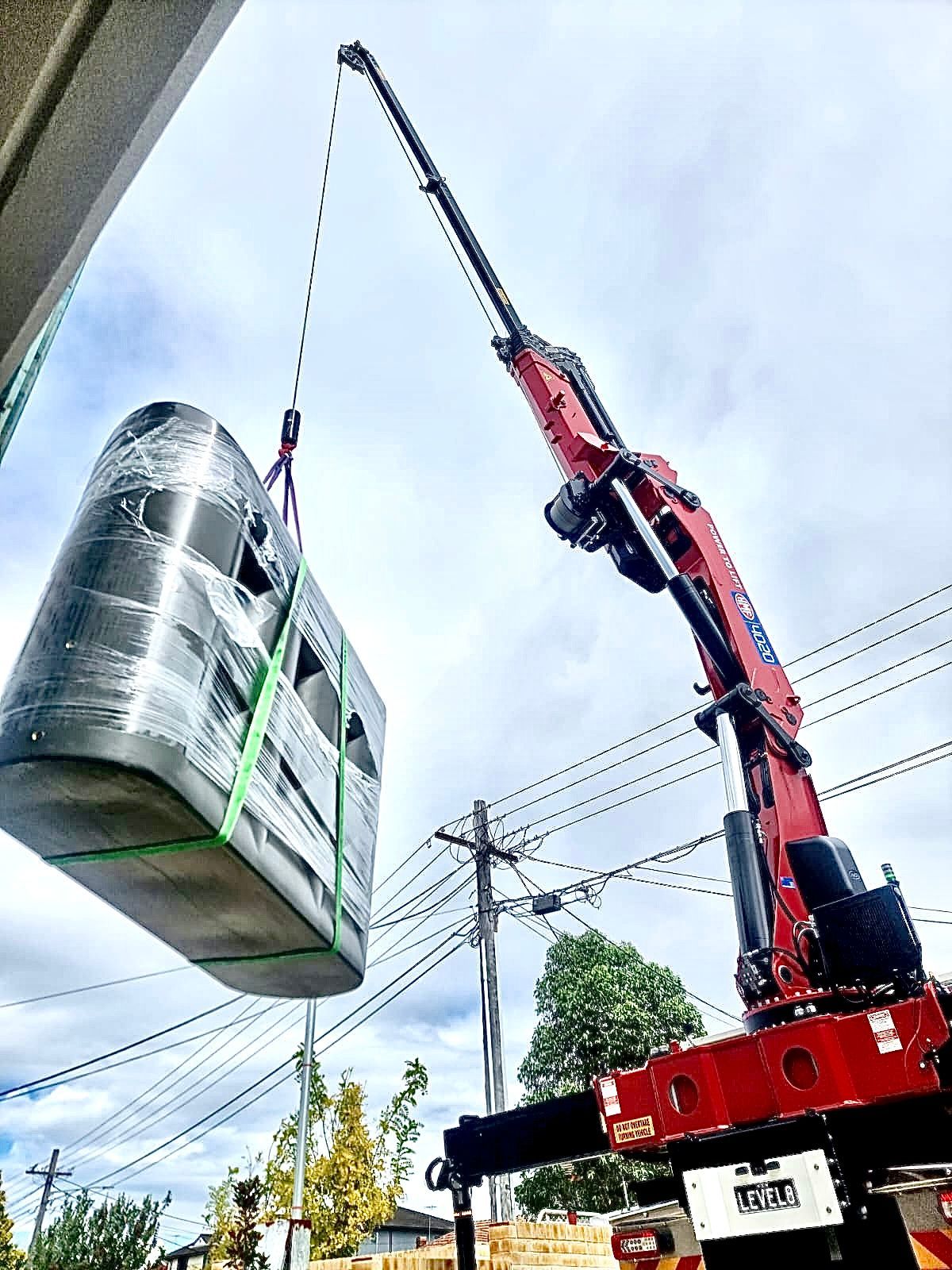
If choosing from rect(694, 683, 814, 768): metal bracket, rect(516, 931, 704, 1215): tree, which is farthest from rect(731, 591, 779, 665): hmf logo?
rect(516, 931, 704, 1215): tree

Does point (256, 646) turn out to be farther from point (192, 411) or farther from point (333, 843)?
point (192, 411)

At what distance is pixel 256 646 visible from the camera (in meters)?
1.77

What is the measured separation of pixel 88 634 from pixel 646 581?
5.88 m

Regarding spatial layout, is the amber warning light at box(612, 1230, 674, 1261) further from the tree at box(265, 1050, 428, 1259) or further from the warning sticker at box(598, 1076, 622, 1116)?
the tree at box(265, 1050, 428, 1259)

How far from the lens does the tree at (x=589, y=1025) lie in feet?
55.1

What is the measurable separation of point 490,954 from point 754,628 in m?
8.90

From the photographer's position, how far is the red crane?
10.4ft

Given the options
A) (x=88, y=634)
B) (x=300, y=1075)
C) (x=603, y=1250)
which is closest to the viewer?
(x=88, y=634)

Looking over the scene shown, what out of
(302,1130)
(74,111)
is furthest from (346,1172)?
(74,111)

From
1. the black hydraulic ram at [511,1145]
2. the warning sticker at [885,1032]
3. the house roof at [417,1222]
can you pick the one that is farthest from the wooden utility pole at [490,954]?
the house roof at [417,1222]

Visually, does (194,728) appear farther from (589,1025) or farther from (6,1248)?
(6,1248)

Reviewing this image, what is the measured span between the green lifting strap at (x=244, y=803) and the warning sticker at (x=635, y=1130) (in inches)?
107

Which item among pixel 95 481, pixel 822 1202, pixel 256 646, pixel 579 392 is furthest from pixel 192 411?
pixel 579 392

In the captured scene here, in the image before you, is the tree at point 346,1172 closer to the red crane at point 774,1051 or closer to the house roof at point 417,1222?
the red crane at point 774,1051
